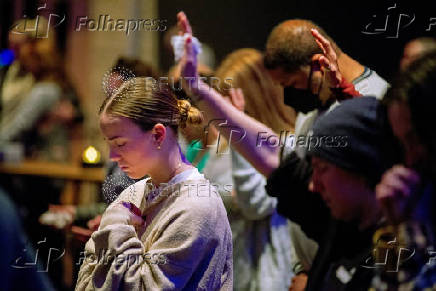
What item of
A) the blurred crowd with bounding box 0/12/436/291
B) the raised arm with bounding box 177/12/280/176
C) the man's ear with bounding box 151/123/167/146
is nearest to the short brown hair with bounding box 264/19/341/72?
the blurred crowd with bounding box 0/12/436/291

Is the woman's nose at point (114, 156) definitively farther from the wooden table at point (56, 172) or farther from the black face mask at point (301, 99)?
the wooden table at point (56, 172)

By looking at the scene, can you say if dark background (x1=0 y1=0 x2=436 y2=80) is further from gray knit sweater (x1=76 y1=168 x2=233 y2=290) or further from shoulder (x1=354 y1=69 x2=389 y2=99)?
gray knit sweater (x1=76 y1=168 x2=233 y2=290)

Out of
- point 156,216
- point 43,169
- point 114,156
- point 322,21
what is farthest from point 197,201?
point 43,169

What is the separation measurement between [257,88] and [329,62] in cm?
82

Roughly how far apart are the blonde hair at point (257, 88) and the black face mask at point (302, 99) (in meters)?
0.18

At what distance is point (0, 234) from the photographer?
151 centimetres

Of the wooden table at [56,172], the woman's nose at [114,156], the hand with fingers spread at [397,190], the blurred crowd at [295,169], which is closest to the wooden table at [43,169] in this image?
Result: the wooden table at [56,172]

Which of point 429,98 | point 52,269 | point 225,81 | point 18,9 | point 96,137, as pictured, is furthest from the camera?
point 18,9

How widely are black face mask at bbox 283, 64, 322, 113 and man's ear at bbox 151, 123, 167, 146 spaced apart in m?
0.44

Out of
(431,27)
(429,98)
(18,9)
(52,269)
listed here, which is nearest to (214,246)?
(429,98)

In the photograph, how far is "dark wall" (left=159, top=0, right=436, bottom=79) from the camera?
6.68 ft

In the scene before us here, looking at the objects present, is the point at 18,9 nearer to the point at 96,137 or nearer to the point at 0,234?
the point at 96,137

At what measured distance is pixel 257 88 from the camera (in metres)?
2.60

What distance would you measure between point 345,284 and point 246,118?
76cm
